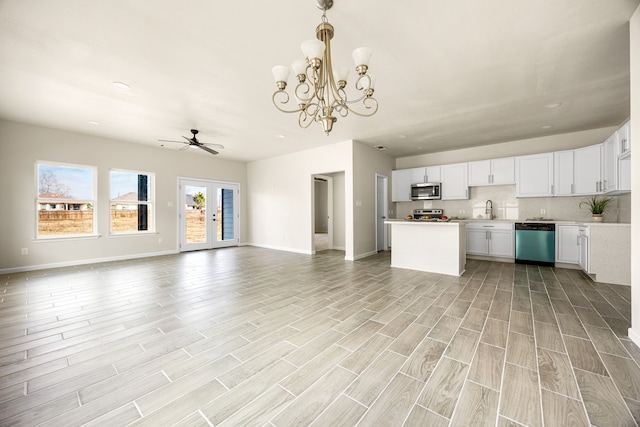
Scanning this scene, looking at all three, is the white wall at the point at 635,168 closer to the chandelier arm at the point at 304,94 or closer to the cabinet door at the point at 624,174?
the cabinet door at the point at 624,174

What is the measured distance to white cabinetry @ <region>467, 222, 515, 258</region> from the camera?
17.6 feet

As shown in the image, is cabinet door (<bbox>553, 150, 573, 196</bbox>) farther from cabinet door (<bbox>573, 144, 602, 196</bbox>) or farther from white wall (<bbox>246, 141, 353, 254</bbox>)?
white wall (<bbox>246, 141, 353, 254</bbox>)

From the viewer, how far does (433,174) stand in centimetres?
661

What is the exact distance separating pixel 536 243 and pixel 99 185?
9329 mm

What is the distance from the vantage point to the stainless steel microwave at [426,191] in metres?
6.49

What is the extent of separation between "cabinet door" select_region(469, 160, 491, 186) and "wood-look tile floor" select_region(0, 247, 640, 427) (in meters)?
2.77

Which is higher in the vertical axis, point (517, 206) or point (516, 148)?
point (516, 148)

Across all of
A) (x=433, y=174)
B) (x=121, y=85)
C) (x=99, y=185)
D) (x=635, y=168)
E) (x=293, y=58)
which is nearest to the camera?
(x=635, y=168)

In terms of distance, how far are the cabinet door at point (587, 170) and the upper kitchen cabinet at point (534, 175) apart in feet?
1.18

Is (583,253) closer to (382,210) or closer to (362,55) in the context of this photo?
(382,210)

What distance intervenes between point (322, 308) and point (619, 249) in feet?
15.2

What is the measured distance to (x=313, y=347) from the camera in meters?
2.09

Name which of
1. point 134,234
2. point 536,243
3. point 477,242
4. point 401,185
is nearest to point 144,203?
point 134,234

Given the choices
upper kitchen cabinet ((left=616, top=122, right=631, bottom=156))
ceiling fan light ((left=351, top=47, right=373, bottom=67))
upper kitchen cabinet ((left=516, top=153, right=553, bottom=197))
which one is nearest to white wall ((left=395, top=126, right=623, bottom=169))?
upper kitchen cabinet ((left=516, top=153, right=553, bottom=197))
